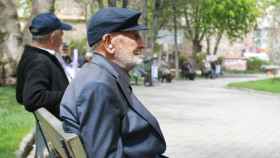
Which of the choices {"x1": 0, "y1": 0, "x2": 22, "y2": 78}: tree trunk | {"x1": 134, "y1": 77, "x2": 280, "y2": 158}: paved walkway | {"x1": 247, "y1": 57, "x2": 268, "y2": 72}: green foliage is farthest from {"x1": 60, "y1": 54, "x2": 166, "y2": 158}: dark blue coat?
{"x1": 247, "y1": 57, "x2": 268, "y2": 72}: green foliage

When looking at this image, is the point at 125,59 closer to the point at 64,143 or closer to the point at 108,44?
the point at 108,44

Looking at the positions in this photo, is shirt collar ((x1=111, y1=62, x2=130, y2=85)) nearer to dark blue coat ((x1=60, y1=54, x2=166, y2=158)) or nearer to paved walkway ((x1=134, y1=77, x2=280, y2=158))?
dark blue coat ((x1=60, y1=54, x2=166, y2=158))

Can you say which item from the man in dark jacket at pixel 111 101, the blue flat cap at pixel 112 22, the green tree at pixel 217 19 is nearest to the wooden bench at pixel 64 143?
the man in dark jacket at pixel 111 101

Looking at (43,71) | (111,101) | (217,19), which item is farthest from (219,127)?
(217,19)

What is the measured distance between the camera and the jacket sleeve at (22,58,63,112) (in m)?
5.06

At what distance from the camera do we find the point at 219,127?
1561 cm

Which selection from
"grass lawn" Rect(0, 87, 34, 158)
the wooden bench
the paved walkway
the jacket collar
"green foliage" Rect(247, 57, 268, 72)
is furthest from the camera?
"green foliage" Rect(247, 57, 268, 72)

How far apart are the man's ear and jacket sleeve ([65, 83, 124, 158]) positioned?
0.29 meters

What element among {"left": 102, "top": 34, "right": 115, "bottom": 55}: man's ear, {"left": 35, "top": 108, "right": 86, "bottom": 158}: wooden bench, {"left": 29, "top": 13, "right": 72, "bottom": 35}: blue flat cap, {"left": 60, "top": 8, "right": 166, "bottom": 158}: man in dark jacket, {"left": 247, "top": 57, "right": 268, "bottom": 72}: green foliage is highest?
{"left": 29, "top": 13, "right": 72, "bottom": 35}: blue flat cap

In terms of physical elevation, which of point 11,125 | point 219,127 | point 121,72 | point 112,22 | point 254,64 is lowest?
point 254,64

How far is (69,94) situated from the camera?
3.49 meters

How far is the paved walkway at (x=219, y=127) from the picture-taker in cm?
1168

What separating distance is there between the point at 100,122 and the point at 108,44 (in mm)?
451

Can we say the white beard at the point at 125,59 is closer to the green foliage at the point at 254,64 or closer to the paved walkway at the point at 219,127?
the paved walkway at the point at 219,127
